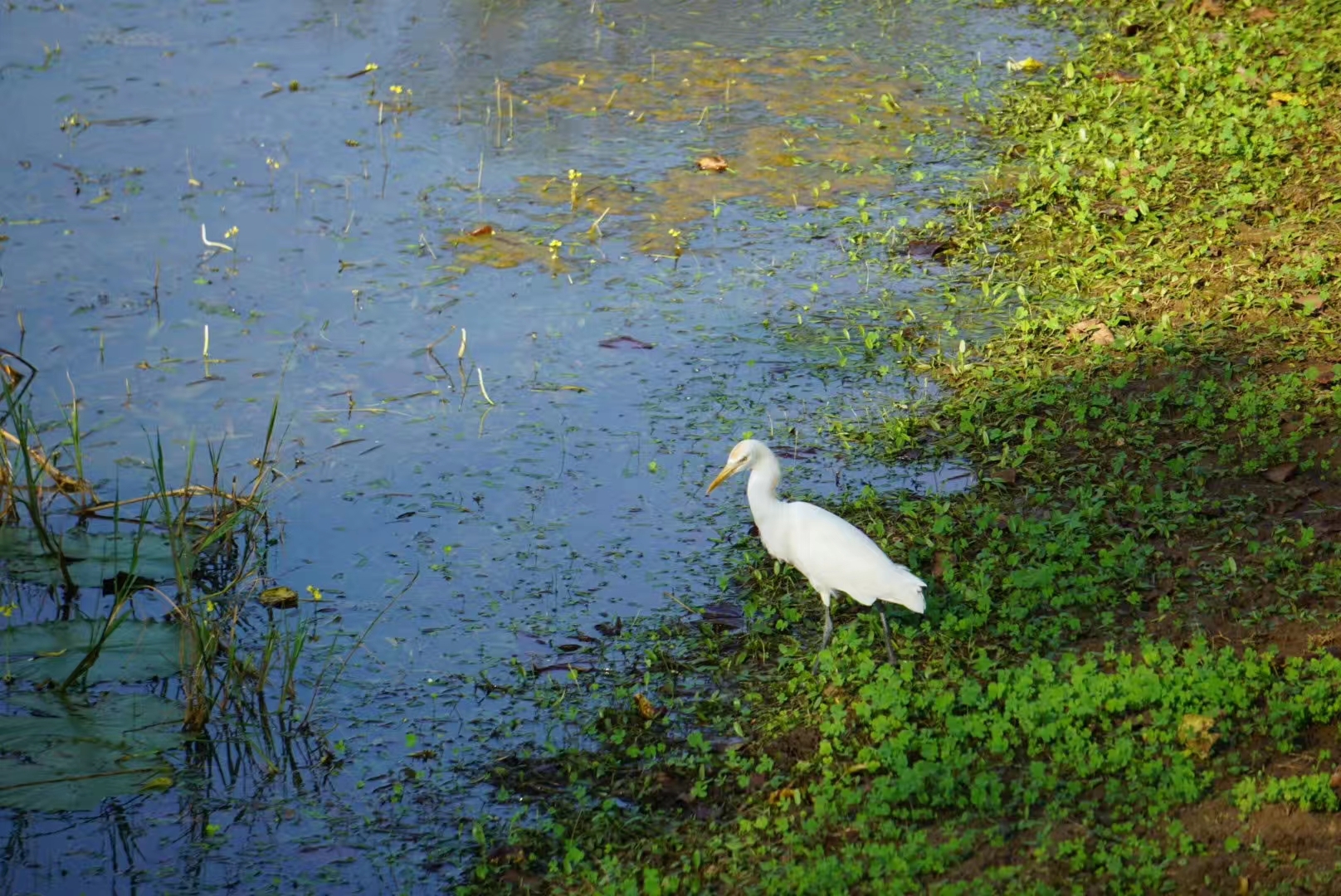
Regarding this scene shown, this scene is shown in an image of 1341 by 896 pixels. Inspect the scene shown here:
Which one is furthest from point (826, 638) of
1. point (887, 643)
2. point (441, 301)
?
point (441, 301)

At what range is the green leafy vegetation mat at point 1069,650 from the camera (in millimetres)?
4105

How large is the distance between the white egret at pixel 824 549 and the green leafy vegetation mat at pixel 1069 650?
0.77 ft

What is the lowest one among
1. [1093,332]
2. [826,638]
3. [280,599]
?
[280,599]

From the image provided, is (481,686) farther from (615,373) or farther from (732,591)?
(615,373)

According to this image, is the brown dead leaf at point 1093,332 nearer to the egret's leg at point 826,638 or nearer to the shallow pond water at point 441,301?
the shallow pond water at point 441,301

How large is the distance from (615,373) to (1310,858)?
14.5 ft

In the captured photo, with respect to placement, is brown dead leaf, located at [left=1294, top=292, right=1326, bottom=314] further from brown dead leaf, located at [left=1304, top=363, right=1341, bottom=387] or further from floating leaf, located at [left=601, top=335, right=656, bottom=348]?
floating leaf, located at [left=601, top=335, right=656, bottom=348]

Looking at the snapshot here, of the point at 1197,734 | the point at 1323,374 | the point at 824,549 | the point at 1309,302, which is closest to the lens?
the point at 1197,734

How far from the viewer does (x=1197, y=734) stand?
4.39 meters

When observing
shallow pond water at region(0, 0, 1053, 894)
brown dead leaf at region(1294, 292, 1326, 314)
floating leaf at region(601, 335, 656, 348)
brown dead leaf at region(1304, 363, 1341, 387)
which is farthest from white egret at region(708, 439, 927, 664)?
brown dead leaf at region(1294, 292, 1326, 314)

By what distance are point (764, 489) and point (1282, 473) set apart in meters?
2.13

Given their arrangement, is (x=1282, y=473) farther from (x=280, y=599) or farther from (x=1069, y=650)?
(x=280, y=599)

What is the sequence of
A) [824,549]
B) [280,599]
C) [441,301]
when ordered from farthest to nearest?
[441,301] < [280,599] < [824,549]

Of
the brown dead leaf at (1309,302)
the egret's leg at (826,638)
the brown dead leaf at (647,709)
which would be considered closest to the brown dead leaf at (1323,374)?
the brown dead leaf at (1309,302)
